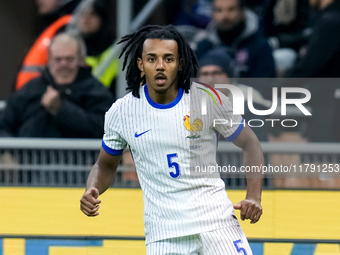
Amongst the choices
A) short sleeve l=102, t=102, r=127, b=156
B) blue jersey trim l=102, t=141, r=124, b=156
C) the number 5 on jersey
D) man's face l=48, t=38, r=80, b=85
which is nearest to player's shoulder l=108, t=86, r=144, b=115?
short sleeve l=102, t=102, r=127, b=156

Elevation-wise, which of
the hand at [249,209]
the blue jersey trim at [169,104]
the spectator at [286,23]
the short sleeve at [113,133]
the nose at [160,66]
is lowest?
the hand at [249,209]

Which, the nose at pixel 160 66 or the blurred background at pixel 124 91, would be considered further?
the blurred background at pixel 124 91

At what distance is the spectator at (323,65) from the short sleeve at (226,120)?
1.72m

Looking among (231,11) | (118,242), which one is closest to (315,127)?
(231,11)

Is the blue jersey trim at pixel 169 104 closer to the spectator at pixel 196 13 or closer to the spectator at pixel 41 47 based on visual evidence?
the spectator at pixel 196 13

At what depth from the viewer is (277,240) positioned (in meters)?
4.11

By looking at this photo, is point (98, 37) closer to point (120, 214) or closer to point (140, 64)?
point (120, 214)

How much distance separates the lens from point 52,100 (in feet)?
15.3

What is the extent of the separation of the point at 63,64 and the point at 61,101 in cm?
30

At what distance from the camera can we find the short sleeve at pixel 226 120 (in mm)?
2871

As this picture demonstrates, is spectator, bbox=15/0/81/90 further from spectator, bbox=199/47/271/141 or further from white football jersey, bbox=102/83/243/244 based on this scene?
white football jersey, bbox=102/83/243/244

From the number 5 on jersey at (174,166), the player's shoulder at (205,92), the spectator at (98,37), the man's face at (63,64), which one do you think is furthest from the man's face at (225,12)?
the number 5 on jersey at (174,166)

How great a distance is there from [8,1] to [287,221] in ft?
9.24

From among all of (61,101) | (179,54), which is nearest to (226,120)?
(179,54)
